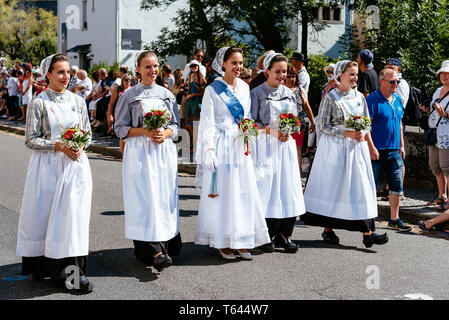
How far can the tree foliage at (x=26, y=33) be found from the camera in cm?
6103

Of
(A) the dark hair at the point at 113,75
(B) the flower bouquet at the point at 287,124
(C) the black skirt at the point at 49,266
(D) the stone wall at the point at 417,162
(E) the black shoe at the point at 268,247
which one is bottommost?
(E) the black shoe at the point at 268,247

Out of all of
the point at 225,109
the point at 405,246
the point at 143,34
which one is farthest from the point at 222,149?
the point at 143,34

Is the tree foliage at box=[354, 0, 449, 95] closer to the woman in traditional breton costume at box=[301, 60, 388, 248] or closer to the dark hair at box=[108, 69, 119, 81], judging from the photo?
the woman in traditional breton costume at box=[301, 60, 388, 248]

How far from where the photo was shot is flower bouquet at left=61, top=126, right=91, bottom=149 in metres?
5.35

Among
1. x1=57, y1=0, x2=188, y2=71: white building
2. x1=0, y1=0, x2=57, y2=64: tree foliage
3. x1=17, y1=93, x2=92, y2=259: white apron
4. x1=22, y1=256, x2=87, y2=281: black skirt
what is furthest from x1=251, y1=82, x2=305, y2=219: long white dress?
x1=0, y1=0, x2=57, y2=64: tree foliage

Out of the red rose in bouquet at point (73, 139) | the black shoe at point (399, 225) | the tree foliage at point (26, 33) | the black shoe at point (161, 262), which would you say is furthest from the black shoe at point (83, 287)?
the tree foliage at point (26, 33)

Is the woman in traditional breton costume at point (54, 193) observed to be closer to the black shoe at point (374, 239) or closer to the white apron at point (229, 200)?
the white apron at point (229, 200)

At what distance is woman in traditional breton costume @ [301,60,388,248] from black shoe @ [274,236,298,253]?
589 mm

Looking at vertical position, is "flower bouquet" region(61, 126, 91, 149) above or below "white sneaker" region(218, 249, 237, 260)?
above

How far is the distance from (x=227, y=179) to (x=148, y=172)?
89 cm

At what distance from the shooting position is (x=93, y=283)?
5.60 m
